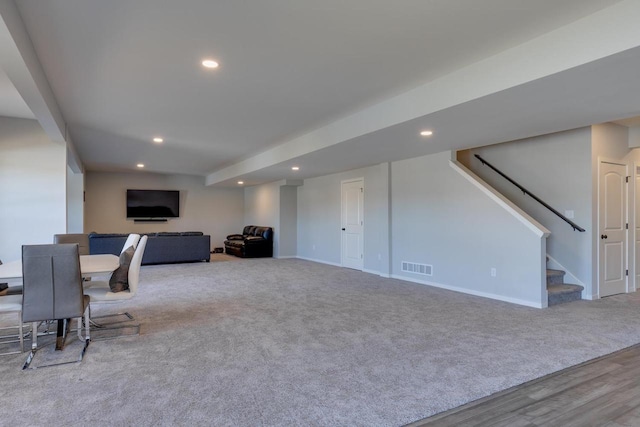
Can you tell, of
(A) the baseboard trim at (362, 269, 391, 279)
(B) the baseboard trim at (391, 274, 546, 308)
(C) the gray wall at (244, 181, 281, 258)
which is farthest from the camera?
(C) the gray wall at (244, 181, 281, 258)

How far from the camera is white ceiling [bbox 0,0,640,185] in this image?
8.14ft

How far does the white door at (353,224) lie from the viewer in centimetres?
826

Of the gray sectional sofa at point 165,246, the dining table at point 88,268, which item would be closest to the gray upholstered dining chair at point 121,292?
the dining table at point 88,268

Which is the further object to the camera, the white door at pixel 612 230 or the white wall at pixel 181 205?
the white wall at pixel 181 205

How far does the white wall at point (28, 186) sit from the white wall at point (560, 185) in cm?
722

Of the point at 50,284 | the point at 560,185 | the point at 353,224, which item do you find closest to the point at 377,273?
the point at 353,224

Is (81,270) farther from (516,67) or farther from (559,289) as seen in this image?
(559,289)

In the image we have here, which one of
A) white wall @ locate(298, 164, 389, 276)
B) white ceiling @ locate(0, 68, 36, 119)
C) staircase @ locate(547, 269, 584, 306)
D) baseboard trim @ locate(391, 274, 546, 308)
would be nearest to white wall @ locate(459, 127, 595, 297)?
staircase @ locate(547, 269, 584, 306)

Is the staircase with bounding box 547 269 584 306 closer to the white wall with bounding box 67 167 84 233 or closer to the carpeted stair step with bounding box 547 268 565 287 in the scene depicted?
the carpeted stair step with bounding box 547 268 565 287

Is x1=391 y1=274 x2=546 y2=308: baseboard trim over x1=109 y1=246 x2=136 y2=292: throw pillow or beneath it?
beneath

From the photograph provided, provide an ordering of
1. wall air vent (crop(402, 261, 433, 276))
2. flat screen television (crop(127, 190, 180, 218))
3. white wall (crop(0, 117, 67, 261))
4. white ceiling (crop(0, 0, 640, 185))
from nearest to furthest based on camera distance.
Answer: white ceiling (crop(0, 0, 640, 185)), white wall (crop(0, 117, 67, 261)), wall air vent (crop(402, 261, 433, 276)), flat screen television (crop(127, 190, 180, 218))

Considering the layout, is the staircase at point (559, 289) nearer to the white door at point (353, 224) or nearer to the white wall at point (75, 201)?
the white door at point (353, 224)

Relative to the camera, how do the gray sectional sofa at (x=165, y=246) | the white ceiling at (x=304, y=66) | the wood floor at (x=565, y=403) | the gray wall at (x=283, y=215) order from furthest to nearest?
1. the gray wall at (x=283, y=215)
2. the gray sectional sofa at (x=165, y=246)
3. the white ceiling at (x=304, y=66)
4. the wood floor at (x=565, y=403)

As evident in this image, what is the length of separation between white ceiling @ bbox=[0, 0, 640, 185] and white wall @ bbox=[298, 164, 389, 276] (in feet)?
6.25
